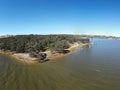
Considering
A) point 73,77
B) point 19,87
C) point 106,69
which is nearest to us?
point 19,87

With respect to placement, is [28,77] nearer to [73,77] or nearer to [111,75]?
[73,77]

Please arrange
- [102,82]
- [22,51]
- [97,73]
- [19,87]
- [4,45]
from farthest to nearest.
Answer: [4,45] → [22,51] → [97,73] → [102,82] → [19,87]

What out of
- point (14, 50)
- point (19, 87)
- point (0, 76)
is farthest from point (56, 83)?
point (14, 50)

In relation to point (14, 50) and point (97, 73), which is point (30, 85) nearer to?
point (97, 73)

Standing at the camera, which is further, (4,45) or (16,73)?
(4,45)

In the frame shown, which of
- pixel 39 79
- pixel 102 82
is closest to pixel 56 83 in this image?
pixel 39 79

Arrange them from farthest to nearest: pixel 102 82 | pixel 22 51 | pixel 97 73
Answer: pixel 22 51
pixel 97 73
pixel 102 82

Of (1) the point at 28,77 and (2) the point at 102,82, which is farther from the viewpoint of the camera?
(1) the point at 28,77

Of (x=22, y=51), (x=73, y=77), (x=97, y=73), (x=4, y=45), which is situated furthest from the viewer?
(x=4, y=45)

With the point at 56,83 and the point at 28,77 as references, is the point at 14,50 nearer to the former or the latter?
the point at 28,77
